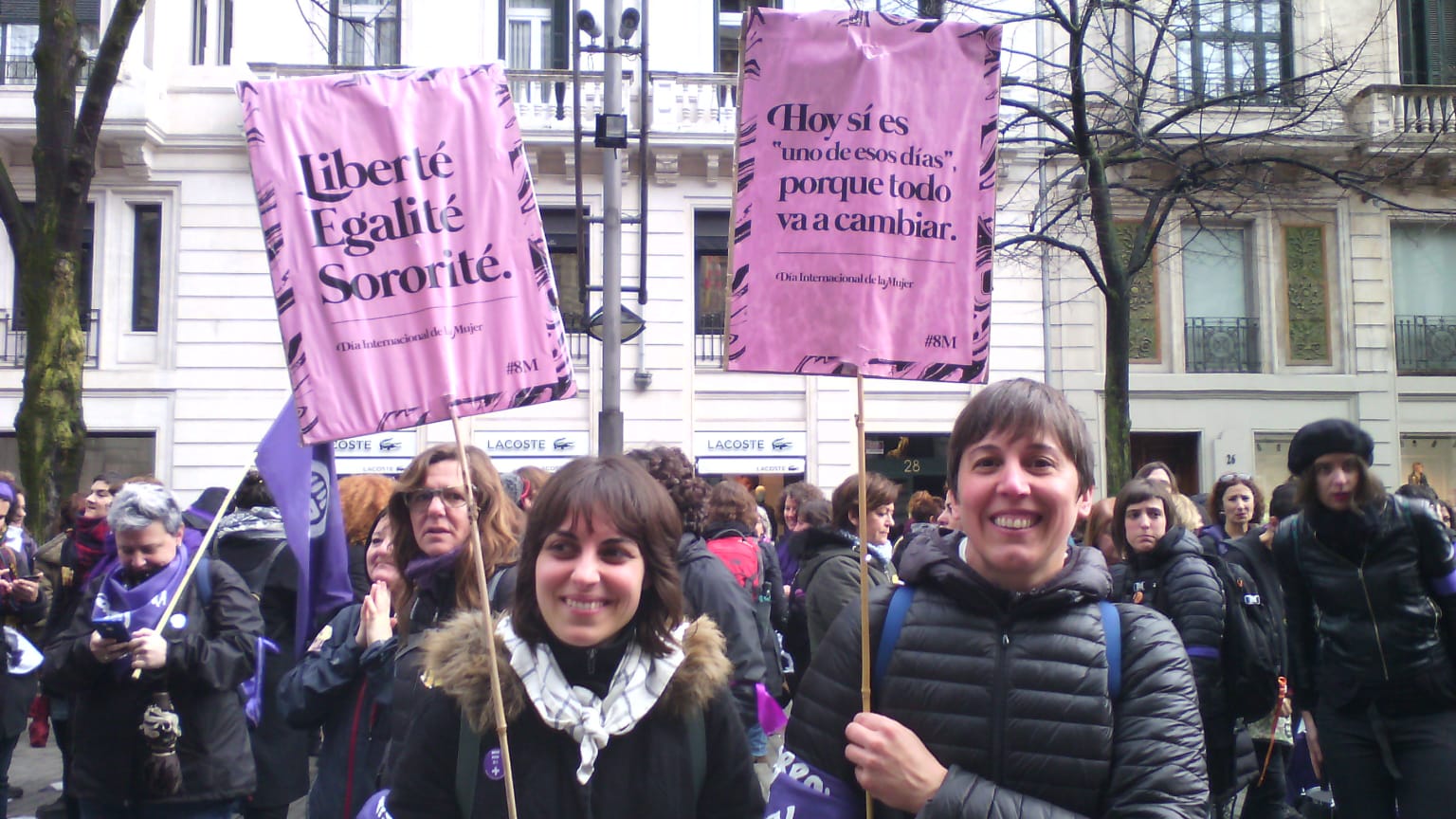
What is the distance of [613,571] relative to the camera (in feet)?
8.02

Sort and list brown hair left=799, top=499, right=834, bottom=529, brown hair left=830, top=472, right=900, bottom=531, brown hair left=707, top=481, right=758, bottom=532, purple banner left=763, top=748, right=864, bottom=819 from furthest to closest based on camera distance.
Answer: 1. brown hair left=799, top=499, right=834, bottom=529
2. brown hair left=707, top=481, right=758, bottom=532
3. brown hair left=830, top=472, right=900, bottom=531
4. purple banner left=763, top=748, right=864, bottom=819

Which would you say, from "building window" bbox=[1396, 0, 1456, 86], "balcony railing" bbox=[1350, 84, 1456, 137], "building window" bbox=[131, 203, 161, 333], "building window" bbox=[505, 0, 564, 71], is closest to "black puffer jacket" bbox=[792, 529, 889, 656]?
"building window" bbox=[505, 0, 564, 71]

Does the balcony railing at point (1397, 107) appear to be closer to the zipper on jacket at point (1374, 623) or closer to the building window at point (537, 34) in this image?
the building window at point (537, 34)

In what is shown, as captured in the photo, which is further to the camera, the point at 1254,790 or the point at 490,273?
the point at 1254,790

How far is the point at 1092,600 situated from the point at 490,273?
1.86 metres

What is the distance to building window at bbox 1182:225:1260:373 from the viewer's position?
1894cm

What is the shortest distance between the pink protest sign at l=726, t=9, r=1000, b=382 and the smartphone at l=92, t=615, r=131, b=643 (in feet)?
8.62

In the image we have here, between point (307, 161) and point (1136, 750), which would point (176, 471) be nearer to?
point (307, 161)

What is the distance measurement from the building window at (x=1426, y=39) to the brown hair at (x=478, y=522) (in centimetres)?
2048

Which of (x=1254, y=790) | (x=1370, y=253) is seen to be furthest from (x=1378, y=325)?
(x=1254, y=790)

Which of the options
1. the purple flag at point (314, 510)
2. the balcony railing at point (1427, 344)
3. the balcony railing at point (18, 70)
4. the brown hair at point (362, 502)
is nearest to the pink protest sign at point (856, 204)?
the purple flag at point (314, 510)

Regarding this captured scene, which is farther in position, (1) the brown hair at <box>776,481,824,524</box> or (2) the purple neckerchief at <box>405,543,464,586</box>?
(1) the brown hair at <box>776,481,824,524</box>

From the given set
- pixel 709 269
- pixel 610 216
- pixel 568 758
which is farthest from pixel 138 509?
pixel 709 269

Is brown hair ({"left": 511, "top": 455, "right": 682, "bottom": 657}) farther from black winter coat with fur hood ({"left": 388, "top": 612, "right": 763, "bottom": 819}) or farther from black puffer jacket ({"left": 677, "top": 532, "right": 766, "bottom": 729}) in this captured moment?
black puffer jacket ({"left": 677, "top": 532, "right": 766, "bottom": 729})
